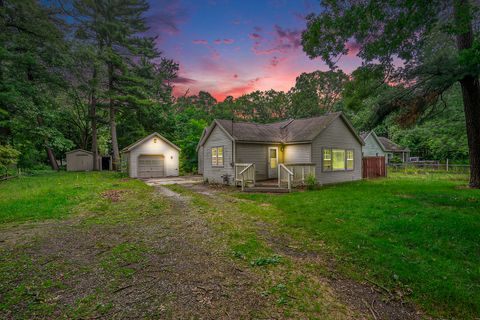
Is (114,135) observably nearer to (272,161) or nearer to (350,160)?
(272,161)

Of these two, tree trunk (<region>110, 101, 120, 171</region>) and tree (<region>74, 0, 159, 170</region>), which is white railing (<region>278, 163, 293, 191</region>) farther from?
tree trunk (<region>110, 101, 120, 171</region>)

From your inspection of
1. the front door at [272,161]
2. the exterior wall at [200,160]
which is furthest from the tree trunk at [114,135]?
the front door at [272,161]

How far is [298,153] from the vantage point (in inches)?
650

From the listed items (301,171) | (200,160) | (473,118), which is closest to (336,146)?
(301,171)

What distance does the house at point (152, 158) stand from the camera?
74.6 ft

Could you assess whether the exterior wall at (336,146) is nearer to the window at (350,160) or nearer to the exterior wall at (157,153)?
the window at (350,160)

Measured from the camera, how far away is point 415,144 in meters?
38.9

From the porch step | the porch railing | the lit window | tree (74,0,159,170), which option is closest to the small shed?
tree (74,0,159,170)

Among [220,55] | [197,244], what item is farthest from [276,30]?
[197,244]

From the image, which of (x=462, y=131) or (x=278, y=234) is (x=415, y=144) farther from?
(x=278, y=234)

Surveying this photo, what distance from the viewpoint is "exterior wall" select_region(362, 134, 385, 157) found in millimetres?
29000

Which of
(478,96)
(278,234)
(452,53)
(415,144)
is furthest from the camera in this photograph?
(415,144)

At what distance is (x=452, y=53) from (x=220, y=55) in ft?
46.7

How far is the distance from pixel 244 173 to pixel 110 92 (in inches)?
894
